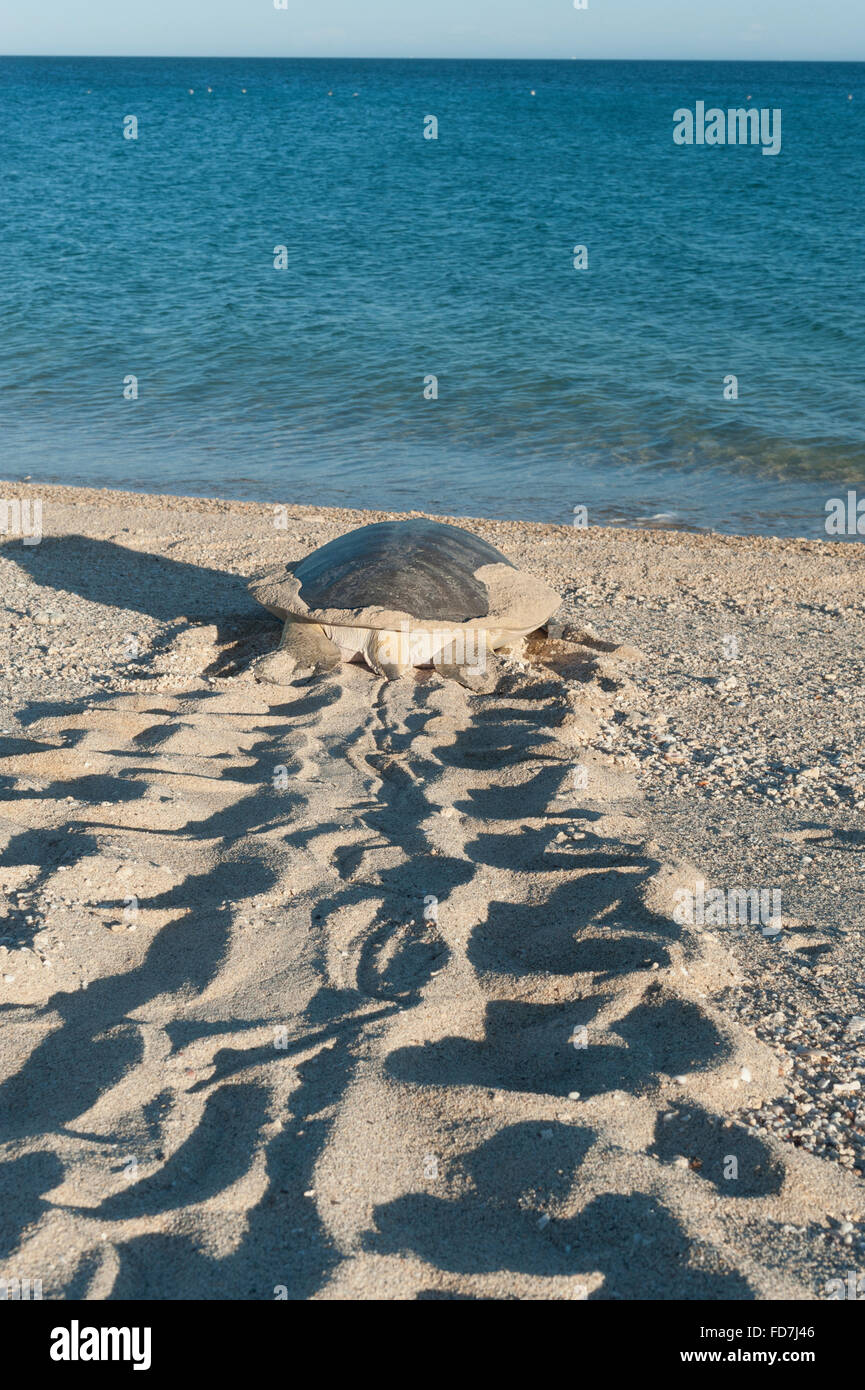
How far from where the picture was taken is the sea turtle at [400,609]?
5246mm

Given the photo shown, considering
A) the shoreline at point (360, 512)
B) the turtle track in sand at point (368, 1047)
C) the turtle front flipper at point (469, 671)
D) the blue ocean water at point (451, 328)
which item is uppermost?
the blue ocean water at point (451, 328)

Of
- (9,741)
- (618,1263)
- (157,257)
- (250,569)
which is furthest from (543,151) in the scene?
(618,1263)

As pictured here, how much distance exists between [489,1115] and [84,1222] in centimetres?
90

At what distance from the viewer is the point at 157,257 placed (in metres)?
21.6

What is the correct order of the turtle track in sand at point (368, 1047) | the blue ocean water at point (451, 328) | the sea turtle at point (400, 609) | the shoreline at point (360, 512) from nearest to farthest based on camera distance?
the turtle track in sand at point (368, 1047) < the sea turtle at point (400, 609) < the shoreline at point (360, 512) < the blue ocean water at point (451, 328)

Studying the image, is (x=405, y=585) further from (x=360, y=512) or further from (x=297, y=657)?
(x=360, y=512)

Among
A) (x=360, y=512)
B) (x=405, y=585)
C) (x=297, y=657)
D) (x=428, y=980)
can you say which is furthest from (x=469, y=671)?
(x=360, y=512)

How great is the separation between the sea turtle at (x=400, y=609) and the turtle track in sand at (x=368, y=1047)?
1.08 meters

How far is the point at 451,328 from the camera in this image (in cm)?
1580

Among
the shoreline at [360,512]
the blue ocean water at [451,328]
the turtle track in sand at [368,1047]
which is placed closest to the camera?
the turtle track in sand at [368,1047]

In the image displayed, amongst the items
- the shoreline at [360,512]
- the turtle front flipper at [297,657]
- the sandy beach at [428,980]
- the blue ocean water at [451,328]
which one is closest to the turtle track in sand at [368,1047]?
the sandy beach at [428,980]

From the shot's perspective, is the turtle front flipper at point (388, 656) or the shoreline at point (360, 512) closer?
the turtle front flipper at point (388, 656)

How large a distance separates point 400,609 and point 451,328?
11.8 meters

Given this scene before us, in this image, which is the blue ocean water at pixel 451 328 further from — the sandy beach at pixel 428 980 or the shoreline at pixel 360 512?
the sandy beach at pixel 428 980
